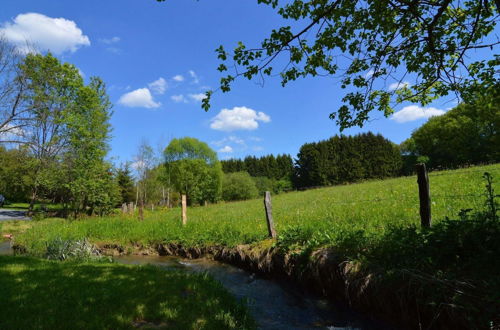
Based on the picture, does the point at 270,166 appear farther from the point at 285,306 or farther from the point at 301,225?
the point at 285,306

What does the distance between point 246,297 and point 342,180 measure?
58.7m

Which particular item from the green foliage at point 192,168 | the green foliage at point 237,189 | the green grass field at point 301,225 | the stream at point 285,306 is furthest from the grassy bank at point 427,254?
the green foliage at point 237,189

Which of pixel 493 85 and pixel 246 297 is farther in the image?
pixel 246 297

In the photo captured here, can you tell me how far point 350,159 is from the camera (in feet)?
200

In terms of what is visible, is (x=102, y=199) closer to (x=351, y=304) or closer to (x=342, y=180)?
(x=351, y=304)

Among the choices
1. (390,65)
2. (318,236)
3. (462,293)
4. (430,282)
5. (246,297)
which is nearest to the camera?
(462,293)

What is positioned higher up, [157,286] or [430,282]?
[430,282]

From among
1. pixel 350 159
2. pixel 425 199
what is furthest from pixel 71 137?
pixel 350 159

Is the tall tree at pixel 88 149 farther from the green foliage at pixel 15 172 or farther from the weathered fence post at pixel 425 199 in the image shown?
the weathered fence post at pixel 425 199

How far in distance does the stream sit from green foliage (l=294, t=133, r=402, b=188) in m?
55.9

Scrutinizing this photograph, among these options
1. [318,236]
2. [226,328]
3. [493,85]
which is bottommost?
[226,328]

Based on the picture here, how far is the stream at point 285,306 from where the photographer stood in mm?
5020

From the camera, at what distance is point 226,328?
4395 millimetres

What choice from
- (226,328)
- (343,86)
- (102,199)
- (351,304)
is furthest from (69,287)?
(102,199)
